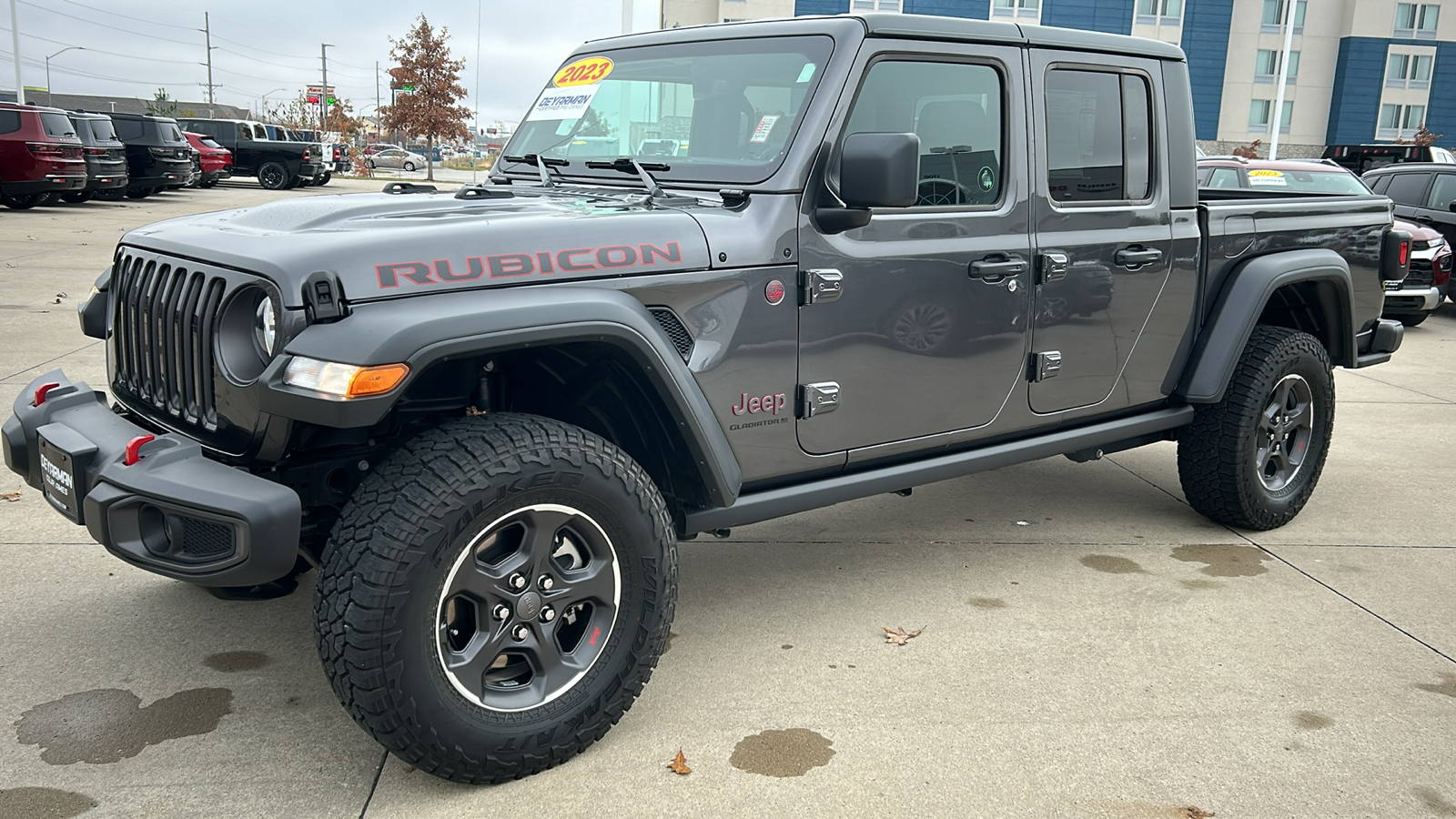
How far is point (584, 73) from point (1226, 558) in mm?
3198

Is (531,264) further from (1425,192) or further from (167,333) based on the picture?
(1425,192)

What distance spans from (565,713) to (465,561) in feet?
1.63

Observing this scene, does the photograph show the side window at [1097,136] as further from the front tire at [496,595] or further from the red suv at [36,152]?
the red suv at [36,152]

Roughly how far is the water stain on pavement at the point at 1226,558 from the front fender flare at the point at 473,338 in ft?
8.23

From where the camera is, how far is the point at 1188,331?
4.55m

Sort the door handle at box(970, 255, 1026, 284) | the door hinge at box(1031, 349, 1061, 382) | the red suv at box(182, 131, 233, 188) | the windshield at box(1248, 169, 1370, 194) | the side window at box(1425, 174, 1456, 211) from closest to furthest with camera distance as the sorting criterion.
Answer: the door handle at box(970, 255, 1026, 284)
the door hinge at box(1031, 349, 1061, 382)
the windshield at box(1248, 169, 1370, 194)
the side window at box(1425, 174, 1456, 211)
the red suv at box(182, 131, 233, 188)

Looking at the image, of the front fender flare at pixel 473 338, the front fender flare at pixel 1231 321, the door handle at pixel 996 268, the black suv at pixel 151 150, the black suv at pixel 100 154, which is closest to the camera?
the front fender flare at pixel 473 338

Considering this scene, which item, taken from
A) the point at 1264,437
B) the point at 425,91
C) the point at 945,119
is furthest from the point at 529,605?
the point at 425,91

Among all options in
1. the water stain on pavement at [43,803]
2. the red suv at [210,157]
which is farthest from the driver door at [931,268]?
the red suv at [210,157]

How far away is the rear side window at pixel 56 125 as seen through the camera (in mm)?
19109

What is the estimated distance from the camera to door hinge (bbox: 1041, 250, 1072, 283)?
12.8ft

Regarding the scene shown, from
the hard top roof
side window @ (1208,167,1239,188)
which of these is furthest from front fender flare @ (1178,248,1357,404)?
side window @ (1208,167,1239,188)

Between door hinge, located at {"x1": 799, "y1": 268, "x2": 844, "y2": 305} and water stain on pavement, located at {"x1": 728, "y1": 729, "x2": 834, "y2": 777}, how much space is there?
1.23 m

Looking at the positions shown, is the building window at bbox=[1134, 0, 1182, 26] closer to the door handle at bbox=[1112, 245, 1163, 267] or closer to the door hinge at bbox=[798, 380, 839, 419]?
the door handle at bbox=[1112, 245, 1163, 267]
